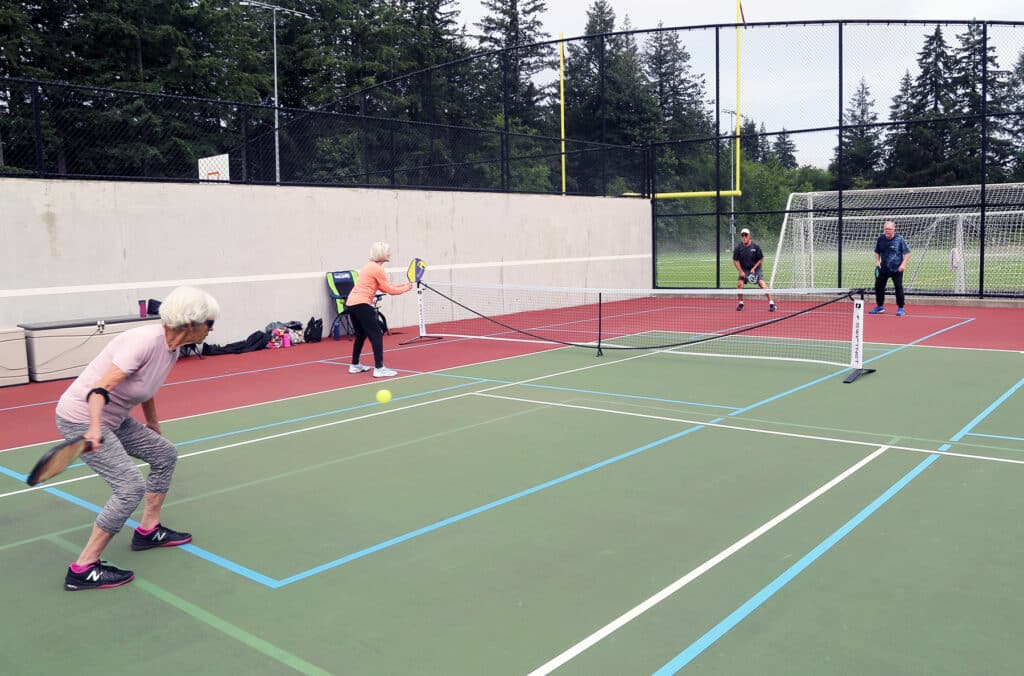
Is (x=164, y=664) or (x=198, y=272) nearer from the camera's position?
(x=164, y=664)

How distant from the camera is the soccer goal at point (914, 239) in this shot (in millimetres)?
20781

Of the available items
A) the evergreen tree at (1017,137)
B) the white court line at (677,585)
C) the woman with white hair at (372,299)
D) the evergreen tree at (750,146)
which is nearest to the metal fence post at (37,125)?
the woman with white hair at (372,299)

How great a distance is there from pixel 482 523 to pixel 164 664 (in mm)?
2258

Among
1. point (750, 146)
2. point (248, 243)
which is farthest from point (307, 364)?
point (750, 146)

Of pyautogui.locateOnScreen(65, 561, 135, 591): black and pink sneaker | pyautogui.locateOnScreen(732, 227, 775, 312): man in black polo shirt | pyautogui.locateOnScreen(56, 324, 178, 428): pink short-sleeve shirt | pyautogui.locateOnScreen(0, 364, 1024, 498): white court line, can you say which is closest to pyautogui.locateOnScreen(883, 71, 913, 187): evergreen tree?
pyautogui.locateOnScreen(732, 227, 775, 312): man in black polo shirt

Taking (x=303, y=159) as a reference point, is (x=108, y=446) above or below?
below

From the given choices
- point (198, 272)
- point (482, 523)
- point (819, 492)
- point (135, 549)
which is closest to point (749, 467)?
point (819, 492)

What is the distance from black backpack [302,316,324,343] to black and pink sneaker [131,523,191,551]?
1025 centimetres

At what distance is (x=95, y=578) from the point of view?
14.9 ft

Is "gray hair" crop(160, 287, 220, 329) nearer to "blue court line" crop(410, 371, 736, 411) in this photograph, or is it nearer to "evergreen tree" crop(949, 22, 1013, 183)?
"blue court line" crop(410, 371, 736, 411)

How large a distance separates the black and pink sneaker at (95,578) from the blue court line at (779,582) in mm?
2992

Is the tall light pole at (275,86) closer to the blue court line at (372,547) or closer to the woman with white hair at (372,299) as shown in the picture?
the woman with white hair at (372,299)

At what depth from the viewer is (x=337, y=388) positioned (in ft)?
34.9

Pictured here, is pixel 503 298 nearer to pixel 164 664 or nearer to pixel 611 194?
pixel 611 194
